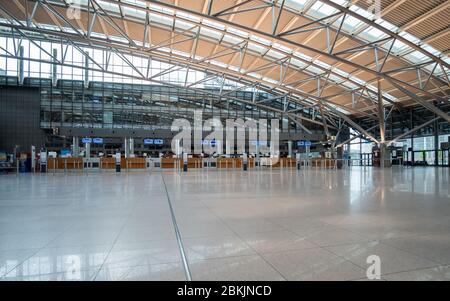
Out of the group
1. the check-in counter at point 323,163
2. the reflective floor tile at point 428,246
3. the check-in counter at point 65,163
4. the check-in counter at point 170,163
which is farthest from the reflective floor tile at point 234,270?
the check-in counter at point 323,163

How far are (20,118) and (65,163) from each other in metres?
17.3

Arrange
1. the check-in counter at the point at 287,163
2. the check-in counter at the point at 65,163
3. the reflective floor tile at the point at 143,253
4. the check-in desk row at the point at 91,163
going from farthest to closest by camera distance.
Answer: the check-in counter at the point at 287,163 → the check-in desk row at the point at 91,163 → the check-in counter at the point at 65,163 → the reflective floor tile at the point at 143,253

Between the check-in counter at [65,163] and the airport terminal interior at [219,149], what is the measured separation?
0.62ft

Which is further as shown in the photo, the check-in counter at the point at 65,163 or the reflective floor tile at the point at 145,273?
the check-in counter at the point at 65,163

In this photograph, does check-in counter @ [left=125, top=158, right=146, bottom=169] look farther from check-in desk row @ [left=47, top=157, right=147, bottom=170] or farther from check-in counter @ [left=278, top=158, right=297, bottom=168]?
check-in counter @ [left=278, top=158, right=297, bottom=168]

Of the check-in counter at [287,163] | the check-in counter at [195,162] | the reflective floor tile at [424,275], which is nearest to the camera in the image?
the reflective floor tile at [424,275]

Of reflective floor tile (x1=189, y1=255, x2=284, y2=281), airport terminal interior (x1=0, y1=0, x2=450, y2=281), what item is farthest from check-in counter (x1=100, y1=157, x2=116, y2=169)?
reflective floor tile (x1=189, y1=255, x2=284, y2=281)

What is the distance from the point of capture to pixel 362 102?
39656 mm

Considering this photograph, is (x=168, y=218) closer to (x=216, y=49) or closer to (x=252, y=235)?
(x=252, y=235)

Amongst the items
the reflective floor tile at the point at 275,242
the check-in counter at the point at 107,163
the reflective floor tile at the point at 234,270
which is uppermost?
the check-in counter at the point at 107,163

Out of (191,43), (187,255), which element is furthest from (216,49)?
(187,255)

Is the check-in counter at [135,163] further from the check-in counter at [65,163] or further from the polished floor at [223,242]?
the polished floor at [223,242]

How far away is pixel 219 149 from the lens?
4362 cm

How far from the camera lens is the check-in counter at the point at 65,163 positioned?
26533 mm
